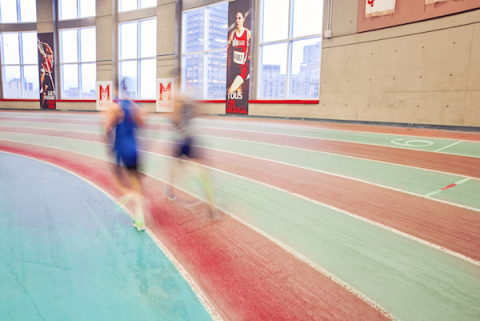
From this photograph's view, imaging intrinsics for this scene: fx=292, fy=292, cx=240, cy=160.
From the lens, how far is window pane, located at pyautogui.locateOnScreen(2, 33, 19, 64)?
76.3ft

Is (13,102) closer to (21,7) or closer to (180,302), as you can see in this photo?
(21,7)

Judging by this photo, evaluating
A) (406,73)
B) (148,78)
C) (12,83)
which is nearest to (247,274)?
(406,73)

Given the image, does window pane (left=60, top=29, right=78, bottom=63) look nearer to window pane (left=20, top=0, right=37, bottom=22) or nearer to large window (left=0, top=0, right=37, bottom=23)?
window pane (left=20, top=0, right=37, bottom=22)

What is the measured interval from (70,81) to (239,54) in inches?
589

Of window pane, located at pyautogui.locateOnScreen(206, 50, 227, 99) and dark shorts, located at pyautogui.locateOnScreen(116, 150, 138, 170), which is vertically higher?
window pane, located at pyautogui.locateOnScreen(206, 50, 227, 99)

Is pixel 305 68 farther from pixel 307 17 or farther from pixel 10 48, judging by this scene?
pixel 10 48

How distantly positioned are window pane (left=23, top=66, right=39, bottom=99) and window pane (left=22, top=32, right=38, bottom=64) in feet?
2.01

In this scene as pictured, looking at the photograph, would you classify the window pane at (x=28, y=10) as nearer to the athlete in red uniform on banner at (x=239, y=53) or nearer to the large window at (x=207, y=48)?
the large window at (x=207, y=48)

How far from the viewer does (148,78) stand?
65.6 ft

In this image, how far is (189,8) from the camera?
1772 cm

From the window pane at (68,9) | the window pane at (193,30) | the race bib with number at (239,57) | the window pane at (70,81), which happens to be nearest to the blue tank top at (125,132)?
the race bib with number at (239,57)

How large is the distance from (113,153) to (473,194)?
16.0 ft

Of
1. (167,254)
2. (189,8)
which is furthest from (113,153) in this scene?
(189,8)

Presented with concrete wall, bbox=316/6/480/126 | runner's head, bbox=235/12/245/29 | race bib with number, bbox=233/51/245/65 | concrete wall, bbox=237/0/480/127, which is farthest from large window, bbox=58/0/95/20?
concrete wall, bbox=316/6/480/126
